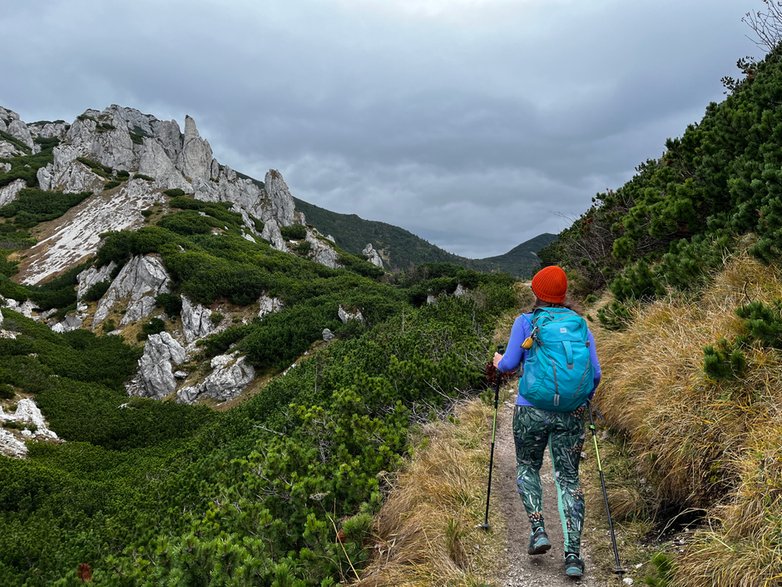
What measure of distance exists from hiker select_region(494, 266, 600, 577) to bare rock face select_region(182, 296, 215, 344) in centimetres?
2729

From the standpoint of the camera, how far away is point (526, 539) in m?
3.99

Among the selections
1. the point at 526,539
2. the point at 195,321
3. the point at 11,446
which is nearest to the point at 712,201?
the point at 526,539

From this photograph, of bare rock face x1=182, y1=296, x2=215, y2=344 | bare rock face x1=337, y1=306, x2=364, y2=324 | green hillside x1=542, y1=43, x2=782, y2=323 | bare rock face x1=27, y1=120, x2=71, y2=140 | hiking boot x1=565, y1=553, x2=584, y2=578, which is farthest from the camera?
bare rock face x1=27, y1=120, x2=71, y2=140

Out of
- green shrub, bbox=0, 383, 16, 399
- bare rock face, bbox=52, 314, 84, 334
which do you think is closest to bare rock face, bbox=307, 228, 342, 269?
bare rock face, bbox=52, 314, 84, 334

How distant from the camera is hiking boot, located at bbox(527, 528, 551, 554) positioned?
3.47 metres

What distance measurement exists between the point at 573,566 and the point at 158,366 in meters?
25.5

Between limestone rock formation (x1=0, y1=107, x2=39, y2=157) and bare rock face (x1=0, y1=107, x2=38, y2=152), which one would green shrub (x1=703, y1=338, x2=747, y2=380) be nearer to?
limestone rock formation (x1=0, y1=107, x2=39, y2=157)

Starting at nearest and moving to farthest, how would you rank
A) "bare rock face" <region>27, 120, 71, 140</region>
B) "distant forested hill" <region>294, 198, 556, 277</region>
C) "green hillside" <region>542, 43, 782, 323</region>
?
"green hillside" <region>542, 43, 782, 323</region> → "bare rock face" <region>27, 120, 71, 140</region> → "distant forested hill" <region>294, 198, 556, 277</region>

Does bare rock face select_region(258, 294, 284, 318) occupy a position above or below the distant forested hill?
below

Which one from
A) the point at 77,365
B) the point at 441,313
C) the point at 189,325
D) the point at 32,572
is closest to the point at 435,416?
the point at 32,572

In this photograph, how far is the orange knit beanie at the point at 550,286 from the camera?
3.69 m

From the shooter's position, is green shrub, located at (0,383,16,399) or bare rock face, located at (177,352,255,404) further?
bare rock face, located at (177,352,255,404)

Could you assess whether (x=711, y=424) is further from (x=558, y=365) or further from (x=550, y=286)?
(x=550, y=286)

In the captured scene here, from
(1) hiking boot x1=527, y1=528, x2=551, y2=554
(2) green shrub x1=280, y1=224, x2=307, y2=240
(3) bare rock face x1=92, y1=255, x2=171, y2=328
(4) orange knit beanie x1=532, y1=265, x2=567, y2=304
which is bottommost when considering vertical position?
(1) hiking boot x1=527, y1=528, x2=551, y2=554
